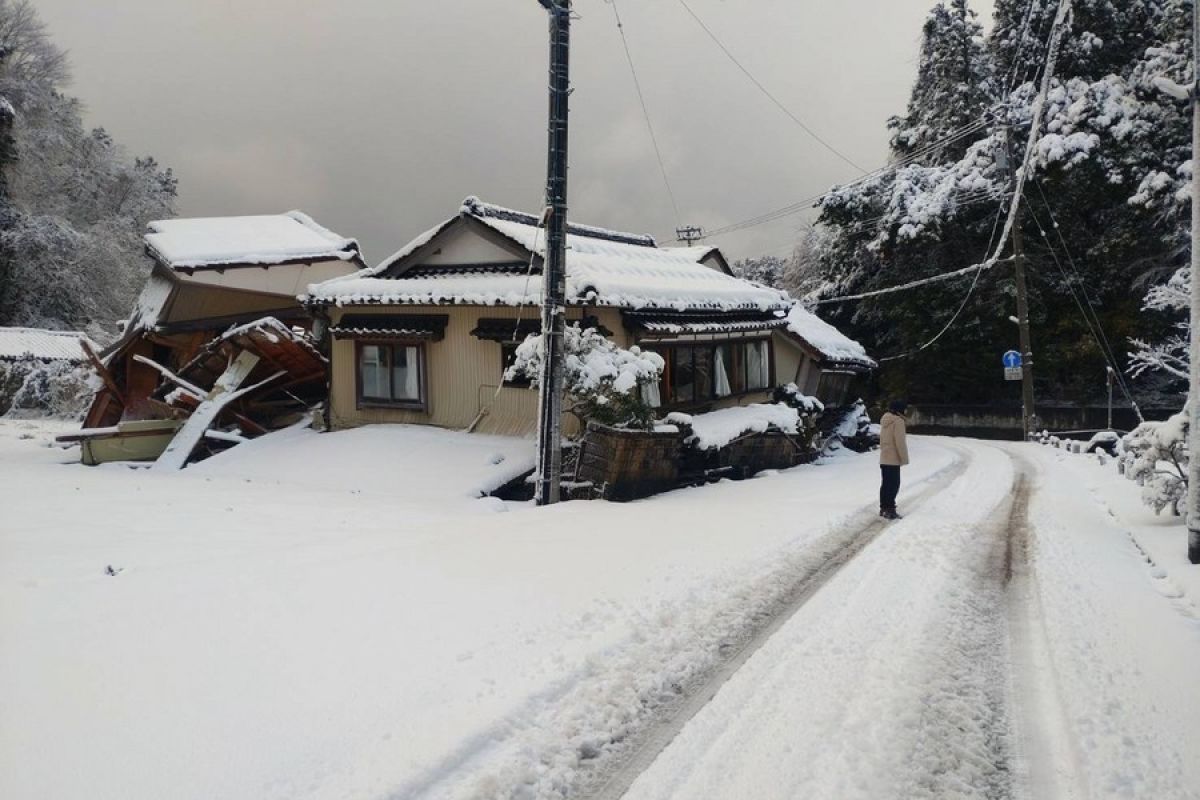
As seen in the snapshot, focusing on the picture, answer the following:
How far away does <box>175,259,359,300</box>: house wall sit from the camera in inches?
771

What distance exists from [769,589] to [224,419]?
14.9 meters

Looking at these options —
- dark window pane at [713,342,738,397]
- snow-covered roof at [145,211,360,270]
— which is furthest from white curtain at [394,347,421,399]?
snow-covered roof at [145,211,360,270]

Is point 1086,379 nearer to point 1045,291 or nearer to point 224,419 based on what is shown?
point 1045,291

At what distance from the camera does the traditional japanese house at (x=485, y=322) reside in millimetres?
13844

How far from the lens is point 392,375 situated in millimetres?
15695

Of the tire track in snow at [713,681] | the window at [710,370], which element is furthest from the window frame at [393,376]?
the tire track in snow at [713,681]

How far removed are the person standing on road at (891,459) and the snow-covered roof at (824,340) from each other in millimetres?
11342

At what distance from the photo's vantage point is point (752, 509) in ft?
31.6

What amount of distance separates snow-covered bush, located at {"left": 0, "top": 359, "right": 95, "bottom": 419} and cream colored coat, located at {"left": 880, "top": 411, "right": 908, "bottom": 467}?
3111 centimetres

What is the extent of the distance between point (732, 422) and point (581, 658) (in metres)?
10.2

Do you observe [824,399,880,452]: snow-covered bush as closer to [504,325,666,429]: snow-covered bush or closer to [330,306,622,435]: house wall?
[330,306,622,435]: house wall

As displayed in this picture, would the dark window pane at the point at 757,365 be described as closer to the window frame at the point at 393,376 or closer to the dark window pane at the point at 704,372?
the dark window pane at the point at 704,372

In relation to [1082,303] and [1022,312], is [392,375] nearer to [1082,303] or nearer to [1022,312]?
[1022,312]

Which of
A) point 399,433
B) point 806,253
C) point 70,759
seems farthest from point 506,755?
point 806,253
